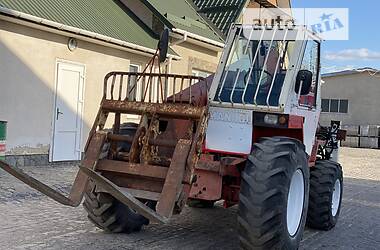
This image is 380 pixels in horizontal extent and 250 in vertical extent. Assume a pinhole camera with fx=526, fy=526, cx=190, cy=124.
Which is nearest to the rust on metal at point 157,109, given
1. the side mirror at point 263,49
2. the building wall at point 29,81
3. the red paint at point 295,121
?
the red paint at point 295,121

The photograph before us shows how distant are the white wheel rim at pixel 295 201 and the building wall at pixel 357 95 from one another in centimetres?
3360

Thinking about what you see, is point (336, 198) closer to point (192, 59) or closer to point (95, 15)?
point (95, 15)

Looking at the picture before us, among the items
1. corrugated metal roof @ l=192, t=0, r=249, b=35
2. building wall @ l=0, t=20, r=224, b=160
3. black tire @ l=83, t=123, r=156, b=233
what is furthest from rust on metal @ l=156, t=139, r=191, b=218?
corrugated metal roof @ l=192, t=0, r=249, b=35

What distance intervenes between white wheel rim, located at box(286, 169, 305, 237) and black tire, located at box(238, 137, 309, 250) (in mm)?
392

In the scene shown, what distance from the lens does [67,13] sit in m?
12.1

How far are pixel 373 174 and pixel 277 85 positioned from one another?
12.0m

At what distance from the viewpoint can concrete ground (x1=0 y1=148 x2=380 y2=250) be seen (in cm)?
597

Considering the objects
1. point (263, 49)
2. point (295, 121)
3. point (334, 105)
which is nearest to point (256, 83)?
point (263, 49)

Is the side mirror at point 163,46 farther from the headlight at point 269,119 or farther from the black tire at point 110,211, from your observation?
the headlight at point 269,119

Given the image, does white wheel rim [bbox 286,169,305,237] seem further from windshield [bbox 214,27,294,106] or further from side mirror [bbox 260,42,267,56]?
side mirror [bbox 260,42,267,56]

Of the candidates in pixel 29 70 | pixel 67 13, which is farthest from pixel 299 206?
pixel 67 13

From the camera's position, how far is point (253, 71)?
21.6ft

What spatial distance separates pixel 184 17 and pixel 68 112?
5.78 metres

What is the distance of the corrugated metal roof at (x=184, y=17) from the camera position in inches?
611
